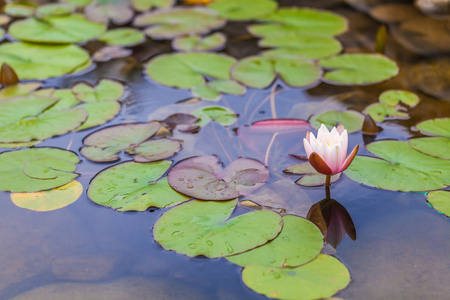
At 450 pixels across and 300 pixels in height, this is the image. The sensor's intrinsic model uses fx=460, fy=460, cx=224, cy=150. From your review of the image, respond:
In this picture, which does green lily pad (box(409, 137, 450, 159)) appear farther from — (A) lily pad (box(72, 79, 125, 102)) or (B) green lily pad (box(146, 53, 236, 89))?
(A) lily pad (box(72, 79, 125, 102))

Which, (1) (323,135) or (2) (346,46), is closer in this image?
(1) (323,135)

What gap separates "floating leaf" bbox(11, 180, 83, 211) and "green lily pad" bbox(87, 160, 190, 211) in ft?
0.26

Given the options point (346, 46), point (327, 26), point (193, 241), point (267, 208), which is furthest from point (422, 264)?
point (327, 26)

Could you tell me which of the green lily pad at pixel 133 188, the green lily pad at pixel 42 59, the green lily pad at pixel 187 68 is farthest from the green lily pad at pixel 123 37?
the green lily pad at pixel 133 188

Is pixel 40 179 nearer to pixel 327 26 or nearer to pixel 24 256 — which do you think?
pixel 24 256

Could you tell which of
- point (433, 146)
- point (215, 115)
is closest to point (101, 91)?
point (215, 115)

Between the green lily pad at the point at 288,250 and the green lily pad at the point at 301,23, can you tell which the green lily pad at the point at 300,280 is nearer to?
the green lily pad at the point at 288,250

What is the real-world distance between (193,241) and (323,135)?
0.68m

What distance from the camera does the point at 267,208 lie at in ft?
6.32

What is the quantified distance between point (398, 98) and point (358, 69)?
1.27ft

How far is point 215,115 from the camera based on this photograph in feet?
8.36

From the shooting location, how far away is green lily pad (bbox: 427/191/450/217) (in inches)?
75.7

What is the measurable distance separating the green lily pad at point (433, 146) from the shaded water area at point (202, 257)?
0.41 ft

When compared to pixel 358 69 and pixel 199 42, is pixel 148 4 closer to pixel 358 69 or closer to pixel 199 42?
pixel 199 42
